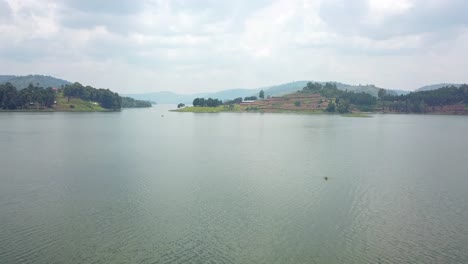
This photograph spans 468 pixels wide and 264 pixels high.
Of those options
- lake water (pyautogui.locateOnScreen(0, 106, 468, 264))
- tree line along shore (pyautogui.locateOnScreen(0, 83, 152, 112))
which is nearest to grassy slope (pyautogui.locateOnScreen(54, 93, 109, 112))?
tree line along shore (pyautogui.locateOnScreen(0, 83, 152, 112))

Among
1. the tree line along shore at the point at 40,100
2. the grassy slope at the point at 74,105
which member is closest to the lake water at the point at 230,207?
the tree line along shore at the point at 40,100

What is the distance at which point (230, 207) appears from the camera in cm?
2928

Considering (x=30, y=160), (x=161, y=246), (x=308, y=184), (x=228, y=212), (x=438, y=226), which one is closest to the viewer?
(x=161, y=246)

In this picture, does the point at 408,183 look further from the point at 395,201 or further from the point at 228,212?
the point at 228,212

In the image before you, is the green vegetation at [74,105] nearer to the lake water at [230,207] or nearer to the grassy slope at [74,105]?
the grassy slope at [74,105]

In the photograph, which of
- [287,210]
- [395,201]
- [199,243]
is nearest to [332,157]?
[395,201]

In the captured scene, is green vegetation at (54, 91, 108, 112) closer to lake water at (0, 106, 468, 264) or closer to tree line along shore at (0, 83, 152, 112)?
tree line along shore at (0, 83, 152, 112)

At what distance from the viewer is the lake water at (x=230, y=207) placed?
21.5 meters

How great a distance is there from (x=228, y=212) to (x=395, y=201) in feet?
49.1

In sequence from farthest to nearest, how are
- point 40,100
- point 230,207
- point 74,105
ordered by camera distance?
point 74,105 < point 40,100 < point 230,207

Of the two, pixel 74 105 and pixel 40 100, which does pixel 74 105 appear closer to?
pixel 74 105

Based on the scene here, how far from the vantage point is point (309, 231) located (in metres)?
24.7

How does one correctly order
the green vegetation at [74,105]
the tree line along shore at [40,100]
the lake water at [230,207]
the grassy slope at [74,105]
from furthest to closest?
the green vegetation at [74,105]
the grassy slope at [74,105]
the tree line along shore at [40,100]
the lake water at [230,207]

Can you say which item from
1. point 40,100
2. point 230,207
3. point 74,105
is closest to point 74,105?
point 74,105
